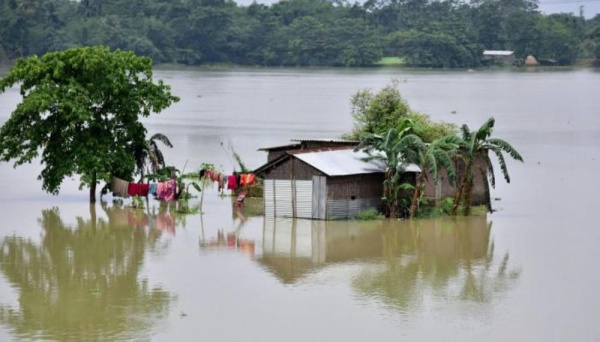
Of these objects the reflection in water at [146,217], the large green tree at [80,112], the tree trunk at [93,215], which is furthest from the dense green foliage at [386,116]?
the tree trunk at [93,215]

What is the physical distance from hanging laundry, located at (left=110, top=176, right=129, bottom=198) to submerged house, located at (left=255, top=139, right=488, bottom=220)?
11.0 feet

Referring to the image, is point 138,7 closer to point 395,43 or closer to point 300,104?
point 395,43

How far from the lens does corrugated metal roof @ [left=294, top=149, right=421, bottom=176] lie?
82.3ft

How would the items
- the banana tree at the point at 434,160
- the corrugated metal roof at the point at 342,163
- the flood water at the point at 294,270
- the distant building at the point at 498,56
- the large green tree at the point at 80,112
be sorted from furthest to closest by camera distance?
the distant building at the point at 498,56 → the large green tree at the point at 80,112 → the corrugated metal roof at the point at 342,163 → the banana tree at the point at 434,160 → the flood water at the point at 294,270

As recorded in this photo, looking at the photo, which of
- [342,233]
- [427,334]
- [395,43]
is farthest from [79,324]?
[395,43]

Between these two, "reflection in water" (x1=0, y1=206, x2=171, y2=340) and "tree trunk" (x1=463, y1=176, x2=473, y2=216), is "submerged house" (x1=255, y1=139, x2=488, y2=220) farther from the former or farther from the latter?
"reflection in water" (x1=0, y1=206, x2=171, y2=340)

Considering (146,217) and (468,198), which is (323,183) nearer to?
(468,198)

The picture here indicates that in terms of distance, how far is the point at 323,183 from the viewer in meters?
25.0

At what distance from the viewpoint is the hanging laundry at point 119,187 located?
27719 millimetres

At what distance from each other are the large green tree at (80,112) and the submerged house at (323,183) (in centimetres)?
347

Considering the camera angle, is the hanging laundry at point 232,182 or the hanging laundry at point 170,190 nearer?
the hanging laundry at point 170,190

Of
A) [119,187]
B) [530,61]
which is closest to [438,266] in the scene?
[119,187]

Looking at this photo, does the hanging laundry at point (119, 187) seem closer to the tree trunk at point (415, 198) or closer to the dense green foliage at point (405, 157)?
the dense green foliage at point (405, 157)

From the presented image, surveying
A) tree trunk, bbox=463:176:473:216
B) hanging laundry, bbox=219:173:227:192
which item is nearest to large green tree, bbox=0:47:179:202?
hanging laundry, bbox=219:173:227:192
